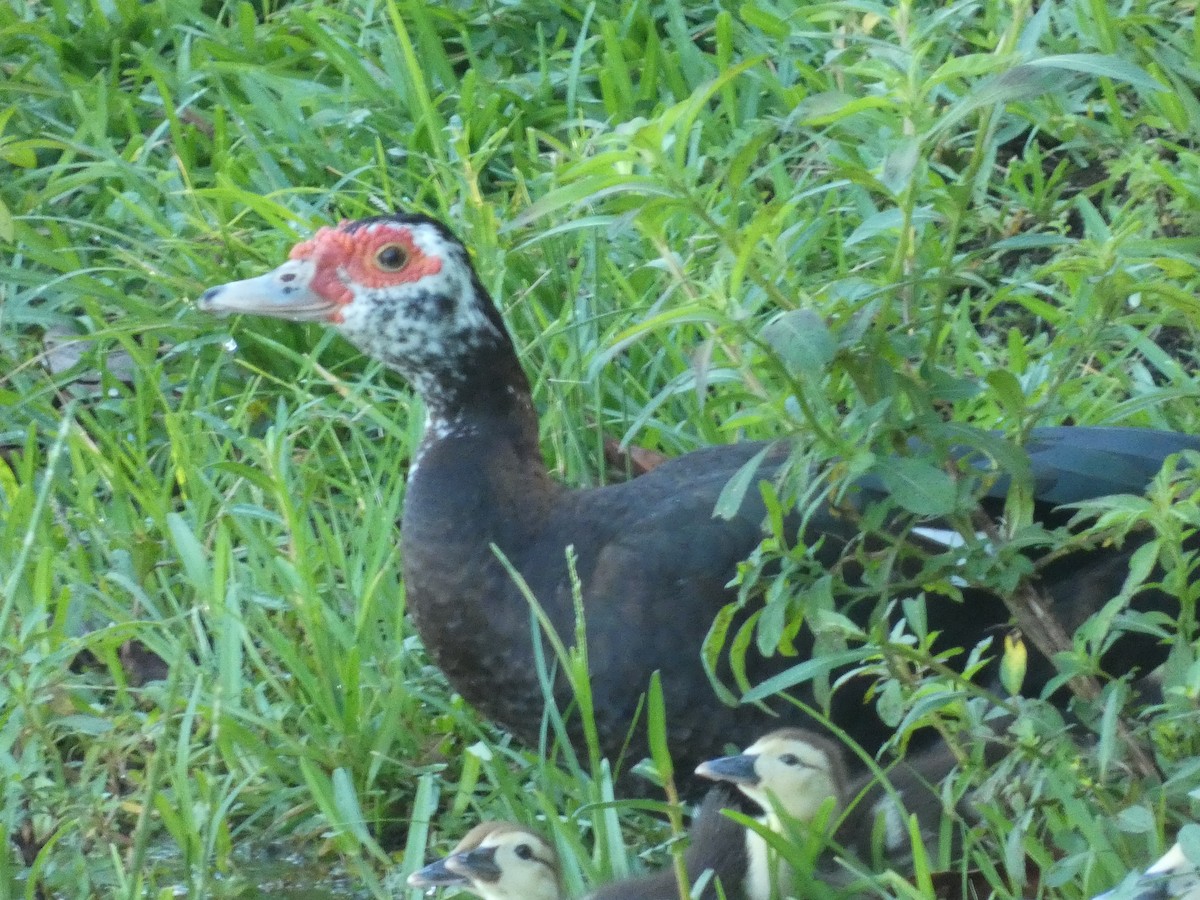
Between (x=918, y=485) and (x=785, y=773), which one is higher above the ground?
(x=918, y=485)

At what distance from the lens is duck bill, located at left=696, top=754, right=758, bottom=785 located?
8.87ft

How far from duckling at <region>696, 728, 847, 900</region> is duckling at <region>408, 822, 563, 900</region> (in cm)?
24

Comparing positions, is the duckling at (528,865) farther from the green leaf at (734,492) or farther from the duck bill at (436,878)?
the green leaf at (734,492)

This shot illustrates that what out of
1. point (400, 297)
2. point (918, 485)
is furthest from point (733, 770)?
point (400, 297)

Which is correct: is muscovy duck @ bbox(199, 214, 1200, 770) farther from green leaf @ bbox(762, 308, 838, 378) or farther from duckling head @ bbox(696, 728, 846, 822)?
green leaf @ bbox(762, 308, 838, 378)

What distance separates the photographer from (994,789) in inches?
97.3

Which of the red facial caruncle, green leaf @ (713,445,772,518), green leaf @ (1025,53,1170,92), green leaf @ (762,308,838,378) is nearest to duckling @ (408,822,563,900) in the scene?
green leaf @ (713,445,772,518)

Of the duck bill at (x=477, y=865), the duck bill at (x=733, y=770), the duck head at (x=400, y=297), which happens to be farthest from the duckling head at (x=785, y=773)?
the duck head at (x=400, y=297)

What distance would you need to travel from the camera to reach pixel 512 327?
4.10 meters

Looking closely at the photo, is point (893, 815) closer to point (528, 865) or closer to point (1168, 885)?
point (528, 865)

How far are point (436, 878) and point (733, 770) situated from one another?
412 millimetres

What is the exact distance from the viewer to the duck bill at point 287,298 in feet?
11.2

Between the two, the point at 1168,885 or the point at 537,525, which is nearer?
the point at 1168,885

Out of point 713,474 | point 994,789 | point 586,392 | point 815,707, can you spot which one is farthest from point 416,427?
point 994,789
